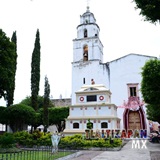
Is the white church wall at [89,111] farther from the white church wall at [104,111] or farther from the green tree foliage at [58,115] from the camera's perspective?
the green tree foliage at [58,115]

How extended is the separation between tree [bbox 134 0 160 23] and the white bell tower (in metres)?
23.4

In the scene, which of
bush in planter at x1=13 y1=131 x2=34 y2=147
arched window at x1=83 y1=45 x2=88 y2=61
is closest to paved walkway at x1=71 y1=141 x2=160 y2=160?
bush in planter at x1=13 y1=131 x2=34 y2=147

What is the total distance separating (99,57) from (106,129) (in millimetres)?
15471

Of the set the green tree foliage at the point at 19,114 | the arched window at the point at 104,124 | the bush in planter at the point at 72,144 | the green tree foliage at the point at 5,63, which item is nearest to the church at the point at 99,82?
the arched window at the point at 104,124

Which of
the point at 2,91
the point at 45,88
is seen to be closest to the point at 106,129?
the point at 45,88

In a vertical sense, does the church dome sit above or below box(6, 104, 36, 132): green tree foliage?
above

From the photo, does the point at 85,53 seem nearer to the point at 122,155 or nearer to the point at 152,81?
the point at 152,81

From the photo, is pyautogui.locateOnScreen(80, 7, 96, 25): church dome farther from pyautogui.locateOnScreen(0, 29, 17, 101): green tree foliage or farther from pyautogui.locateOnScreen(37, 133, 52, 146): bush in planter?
pyautogui.locateOnScreen(37, 133, 52, 146): bush in planter

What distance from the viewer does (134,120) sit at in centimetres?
2827

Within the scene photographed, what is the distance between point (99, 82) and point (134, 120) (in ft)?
25.2

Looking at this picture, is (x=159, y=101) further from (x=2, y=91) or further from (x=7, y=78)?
(x=2, y=91)

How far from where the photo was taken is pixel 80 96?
890 inches

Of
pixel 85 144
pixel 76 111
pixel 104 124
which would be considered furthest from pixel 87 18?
pixel 85 144

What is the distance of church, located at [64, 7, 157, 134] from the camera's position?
21820 mm
